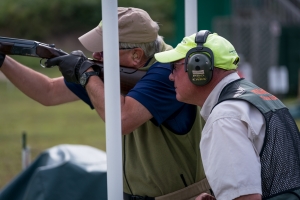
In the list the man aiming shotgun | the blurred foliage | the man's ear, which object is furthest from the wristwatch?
the blurred foliage

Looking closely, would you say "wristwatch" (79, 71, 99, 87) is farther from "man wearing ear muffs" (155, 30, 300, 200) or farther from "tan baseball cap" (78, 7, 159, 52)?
"man wearing ear muffs" (155, 30, 300, 200)

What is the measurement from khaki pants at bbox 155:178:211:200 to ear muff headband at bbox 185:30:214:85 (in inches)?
37.1

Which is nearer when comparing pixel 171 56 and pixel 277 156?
pixel 277 156

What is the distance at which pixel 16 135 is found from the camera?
12039 millimetres

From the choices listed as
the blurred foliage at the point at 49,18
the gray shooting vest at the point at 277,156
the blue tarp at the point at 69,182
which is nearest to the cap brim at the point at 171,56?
the gray shooting vest at the point at 277,156

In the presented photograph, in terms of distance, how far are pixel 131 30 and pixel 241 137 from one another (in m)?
1.27

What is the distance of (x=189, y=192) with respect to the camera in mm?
3551

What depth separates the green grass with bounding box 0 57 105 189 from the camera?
937cm

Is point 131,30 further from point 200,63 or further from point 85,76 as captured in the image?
point 200,63

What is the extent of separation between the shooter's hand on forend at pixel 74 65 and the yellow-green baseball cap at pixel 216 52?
0.60m

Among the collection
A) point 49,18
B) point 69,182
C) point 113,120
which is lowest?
point 69,182

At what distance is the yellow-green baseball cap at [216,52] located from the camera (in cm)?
284

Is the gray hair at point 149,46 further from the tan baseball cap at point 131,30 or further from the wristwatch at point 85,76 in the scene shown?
the wristwatch at point 85,76

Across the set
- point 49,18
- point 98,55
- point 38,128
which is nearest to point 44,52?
point 98,55
